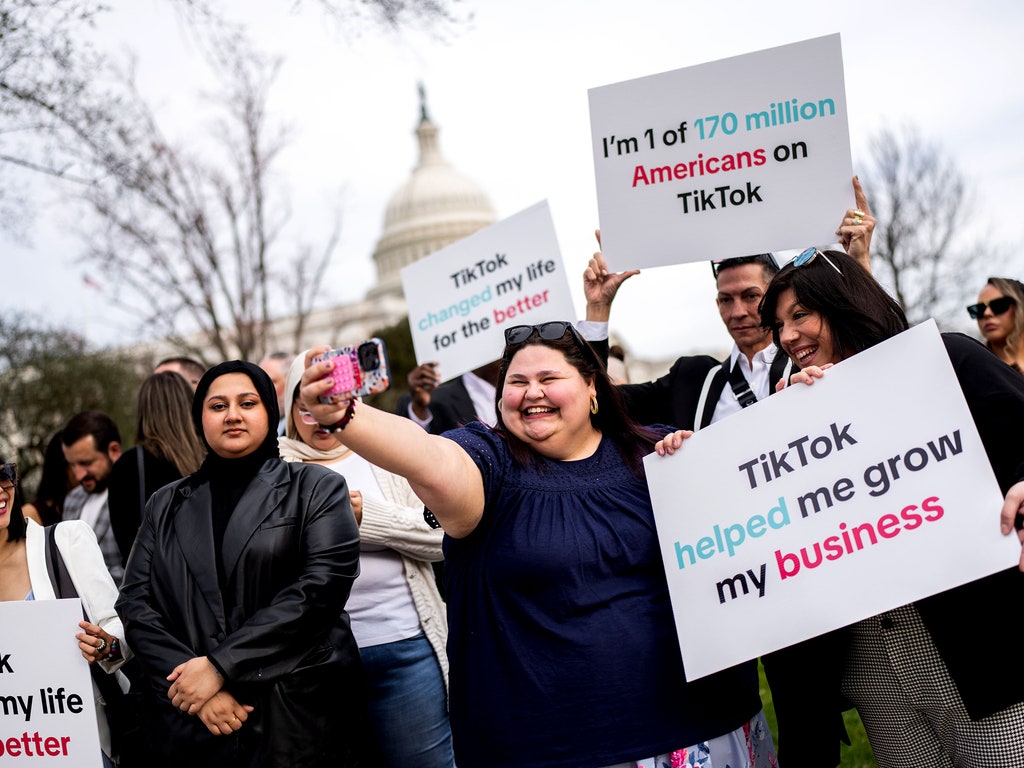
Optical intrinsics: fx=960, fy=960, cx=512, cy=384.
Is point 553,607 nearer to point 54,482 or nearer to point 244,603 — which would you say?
point 244,603

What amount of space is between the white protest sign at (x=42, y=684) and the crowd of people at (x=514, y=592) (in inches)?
3.6

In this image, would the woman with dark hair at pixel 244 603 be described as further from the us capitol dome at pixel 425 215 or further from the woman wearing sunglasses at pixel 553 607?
the us capitol dome at pixel 425 215

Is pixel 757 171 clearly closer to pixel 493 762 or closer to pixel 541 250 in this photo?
pixel 541 250

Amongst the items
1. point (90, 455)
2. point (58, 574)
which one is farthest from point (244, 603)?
point (90, 455)

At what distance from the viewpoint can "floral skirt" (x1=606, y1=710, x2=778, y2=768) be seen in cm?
267

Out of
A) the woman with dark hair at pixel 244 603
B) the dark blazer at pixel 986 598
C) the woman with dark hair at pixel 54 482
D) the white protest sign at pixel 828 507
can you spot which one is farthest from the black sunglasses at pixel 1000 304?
the woman with dark hair at pixel 54 482

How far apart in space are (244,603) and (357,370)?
4.67 feet

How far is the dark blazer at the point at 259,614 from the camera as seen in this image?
3191mm

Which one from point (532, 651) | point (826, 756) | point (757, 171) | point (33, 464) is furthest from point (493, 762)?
point (33, 464)

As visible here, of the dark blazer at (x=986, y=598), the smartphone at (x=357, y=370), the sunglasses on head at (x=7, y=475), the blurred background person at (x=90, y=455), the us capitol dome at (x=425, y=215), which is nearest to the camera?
the smartphone at (x=357, y=370)

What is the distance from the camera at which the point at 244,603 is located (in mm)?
3320

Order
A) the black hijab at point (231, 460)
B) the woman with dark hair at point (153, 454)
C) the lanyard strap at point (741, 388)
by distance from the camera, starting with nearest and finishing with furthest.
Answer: the black hijab at point (231, 460), the lanyard strap at point (741, 388), the woman with dark hair at point (153, 454)

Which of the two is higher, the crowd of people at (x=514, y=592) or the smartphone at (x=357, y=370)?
the smartphone at (x=357, y=370)

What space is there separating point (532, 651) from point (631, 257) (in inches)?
72.8
